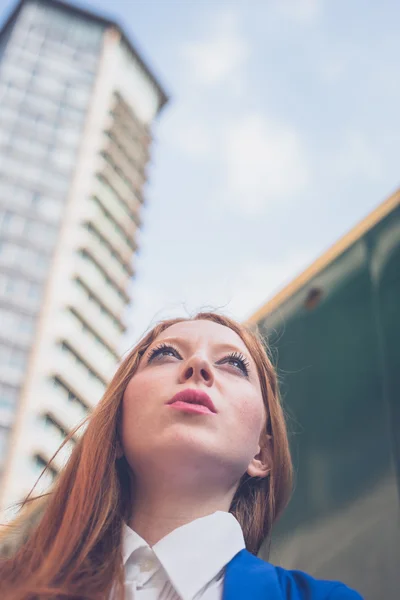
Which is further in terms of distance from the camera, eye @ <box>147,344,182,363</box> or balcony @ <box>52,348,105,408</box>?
balcony @ <box>52,348,105,408</box>

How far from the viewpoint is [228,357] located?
1.93 m

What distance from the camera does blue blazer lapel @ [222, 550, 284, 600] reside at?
1.34 m

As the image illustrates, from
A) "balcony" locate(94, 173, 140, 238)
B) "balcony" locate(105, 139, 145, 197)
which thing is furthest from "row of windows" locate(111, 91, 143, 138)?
"balcony" locate(94, 173, 140, 238)

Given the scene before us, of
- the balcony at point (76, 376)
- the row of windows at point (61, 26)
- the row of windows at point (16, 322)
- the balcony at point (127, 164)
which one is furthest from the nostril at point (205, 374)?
the row of windows at point (61, 26)

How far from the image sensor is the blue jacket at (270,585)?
1349 millimetres

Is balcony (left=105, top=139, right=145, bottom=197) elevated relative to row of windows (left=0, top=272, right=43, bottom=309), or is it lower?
elevated

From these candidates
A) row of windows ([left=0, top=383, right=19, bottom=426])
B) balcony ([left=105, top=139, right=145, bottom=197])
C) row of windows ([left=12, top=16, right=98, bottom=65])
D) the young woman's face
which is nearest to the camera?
the young woman's face

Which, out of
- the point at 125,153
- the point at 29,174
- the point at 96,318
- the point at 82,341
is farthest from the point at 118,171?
the point at 82,341

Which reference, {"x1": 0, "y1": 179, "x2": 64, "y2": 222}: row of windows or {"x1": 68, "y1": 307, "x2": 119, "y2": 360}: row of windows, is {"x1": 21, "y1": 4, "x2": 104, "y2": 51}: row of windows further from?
{"x1": 68, "y1": 307, "x2": 119, "y2": 360}: row of windows

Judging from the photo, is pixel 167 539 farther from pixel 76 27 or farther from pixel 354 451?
pixel 76 27

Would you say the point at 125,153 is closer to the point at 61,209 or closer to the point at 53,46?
the point at 61,209

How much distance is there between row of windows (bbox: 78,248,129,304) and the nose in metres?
31.5

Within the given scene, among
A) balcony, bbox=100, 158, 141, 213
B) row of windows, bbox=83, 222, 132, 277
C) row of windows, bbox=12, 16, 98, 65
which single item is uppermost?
row of windows, bbox=12, 16, 98, 65

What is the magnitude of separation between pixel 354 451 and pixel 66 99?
38.1 m
